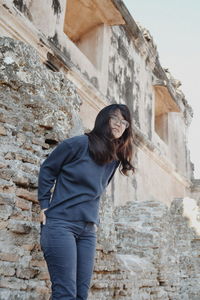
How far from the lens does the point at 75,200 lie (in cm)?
208

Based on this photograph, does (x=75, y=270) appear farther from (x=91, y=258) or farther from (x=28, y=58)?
(x=28, y=58)

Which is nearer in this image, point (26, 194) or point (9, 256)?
point (9, 256)

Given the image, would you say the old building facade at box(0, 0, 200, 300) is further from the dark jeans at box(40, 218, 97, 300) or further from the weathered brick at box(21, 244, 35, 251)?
the dark jeans at box(40, 218, 97, 300)

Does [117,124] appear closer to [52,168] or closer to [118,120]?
[118,120]

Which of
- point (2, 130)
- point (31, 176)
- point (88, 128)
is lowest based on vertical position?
point (31, 176)

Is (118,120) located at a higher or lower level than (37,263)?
higher

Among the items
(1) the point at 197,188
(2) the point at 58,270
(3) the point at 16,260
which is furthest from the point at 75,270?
(1) the point at 197,188

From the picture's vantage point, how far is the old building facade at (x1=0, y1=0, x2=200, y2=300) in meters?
2.53

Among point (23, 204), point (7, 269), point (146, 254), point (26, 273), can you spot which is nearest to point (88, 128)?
point (146, 254)

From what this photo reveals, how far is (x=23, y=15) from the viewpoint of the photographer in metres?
6.47

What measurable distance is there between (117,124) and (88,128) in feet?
18.7

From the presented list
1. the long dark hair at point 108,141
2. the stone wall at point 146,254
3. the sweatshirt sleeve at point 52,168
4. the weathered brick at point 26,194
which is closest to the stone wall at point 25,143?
the weathered brick at point 26,194

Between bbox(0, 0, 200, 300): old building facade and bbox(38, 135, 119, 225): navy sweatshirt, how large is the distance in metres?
0.43

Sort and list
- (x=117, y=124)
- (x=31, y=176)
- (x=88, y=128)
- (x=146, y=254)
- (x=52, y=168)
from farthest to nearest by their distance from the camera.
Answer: (x=88, y=128) < (x=146, y=254) < (x=31, y=176) < (x=117, y=124) < (x=52, y=168)
